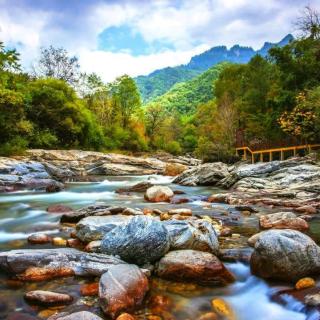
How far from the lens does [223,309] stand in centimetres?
569

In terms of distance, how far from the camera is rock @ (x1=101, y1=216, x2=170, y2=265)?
22.2 ft

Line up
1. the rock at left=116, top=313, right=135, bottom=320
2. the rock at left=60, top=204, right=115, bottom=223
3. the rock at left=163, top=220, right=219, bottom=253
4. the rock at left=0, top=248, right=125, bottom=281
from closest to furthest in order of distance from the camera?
1. the rock at left=116, top=313, right=135, bottom=320
2. the rock at left=0, top=248, right=125, bottom=281
3. the rock at left=163, top=220, right=219, bottom=253
4. the rock at left=60, top=204, right=115, bottom=223

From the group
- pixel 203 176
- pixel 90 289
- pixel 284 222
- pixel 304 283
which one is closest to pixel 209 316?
pixel 304 283

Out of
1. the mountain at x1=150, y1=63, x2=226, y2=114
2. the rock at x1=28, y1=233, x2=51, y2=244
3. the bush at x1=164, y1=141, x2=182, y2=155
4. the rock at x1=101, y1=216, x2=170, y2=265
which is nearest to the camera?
the rock at x1=101, y1=216, x2=170, y2=265

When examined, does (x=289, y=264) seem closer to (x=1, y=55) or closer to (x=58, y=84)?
(x=1, y=55)

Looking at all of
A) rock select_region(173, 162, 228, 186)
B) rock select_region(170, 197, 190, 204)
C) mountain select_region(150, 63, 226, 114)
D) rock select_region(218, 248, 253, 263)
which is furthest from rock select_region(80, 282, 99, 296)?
mountain select_region(150, 63, 226, 114)

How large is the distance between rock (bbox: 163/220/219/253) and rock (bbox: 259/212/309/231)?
2.76 meters

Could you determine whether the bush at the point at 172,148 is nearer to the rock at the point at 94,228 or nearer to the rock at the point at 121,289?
the rock at the point at 94,228

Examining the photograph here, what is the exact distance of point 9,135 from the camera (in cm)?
3008

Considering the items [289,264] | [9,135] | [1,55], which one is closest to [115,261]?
[289,264]

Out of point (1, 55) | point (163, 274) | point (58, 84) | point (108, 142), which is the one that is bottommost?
point (163, 274)

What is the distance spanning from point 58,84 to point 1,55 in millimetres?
23198

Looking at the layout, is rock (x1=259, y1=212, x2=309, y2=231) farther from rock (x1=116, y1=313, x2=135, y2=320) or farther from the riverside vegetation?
rock (x1=116, y1=313, x2=135, y2=320)

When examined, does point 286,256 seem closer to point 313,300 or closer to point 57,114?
point 313,300
